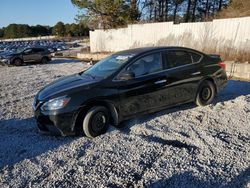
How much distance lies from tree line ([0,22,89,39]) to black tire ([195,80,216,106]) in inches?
3847

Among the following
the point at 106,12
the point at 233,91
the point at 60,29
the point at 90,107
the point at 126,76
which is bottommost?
the point at 233,91

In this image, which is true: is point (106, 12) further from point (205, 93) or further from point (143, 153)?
point (143, 153)

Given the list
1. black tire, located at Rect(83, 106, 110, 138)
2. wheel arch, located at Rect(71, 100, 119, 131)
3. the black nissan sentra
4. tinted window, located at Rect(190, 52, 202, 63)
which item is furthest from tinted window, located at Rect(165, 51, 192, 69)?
black tire, located at Rect(83, 106, 110, 138)

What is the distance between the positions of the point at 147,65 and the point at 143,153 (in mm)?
1968

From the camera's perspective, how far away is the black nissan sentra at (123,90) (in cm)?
482

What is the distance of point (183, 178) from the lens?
3.60 meters

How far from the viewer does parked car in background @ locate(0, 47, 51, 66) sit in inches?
776

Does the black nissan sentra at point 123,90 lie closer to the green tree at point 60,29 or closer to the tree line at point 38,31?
the tree line at point 38,31

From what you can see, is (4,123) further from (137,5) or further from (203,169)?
(137,5)

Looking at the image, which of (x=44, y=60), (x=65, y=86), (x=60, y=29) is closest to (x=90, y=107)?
(x=65, y=86)

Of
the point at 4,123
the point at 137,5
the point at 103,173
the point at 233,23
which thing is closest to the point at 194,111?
the point at 103,173

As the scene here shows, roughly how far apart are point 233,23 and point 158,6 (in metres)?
25.3

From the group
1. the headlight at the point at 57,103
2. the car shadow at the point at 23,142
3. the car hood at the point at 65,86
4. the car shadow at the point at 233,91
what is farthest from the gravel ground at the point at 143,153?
the car shadow at the point at 233,91

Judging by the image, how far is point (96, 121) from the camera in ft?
→ 16.3
